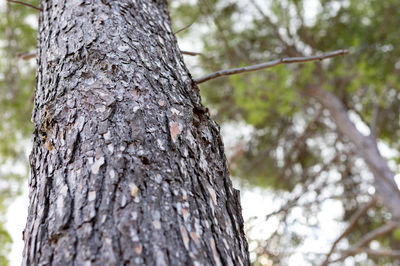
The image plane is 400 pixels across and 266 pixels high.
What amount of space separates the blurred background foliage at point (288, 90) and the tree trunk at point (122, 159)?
9.38ft

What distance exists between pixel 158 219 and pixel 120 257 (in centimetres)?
14

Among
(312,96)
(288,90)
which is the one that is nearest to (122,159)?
(288,90)

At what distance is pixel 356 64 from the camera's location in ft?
16.6

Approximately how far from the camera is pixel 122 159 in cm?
102

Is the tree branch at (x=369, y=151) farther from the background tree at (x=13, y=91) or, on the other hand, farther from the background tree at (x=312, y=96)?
the background tree at (x=13, y=91)

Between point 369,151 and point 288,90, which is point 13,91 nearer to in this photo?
point 288,90

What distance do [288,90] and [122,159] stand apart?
3816 mm

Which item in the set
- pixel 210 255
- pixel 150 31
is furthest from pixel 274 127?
pixel 210 255

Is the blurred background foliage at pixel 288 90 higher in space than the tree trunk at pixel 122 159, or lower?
higher

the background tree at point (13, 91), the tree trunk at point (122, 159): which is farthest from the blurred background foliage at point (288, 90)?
the tree trunk at point (122, 159)

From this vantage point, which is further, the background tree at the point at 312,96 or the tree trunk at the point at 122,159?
A: the background tree at the point at 312,96

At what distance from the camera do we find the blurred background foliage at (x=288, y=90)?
14.9 feet

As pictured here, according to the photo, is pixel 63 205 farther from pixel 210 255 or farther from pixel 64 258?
pixel 210 255

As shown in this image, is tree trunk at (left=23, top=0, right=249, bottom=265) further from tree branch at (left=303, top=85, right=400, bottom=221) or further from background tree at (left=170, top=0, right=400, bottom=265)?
tree branch at (left=303, top=85, right=400, bottom=221)
